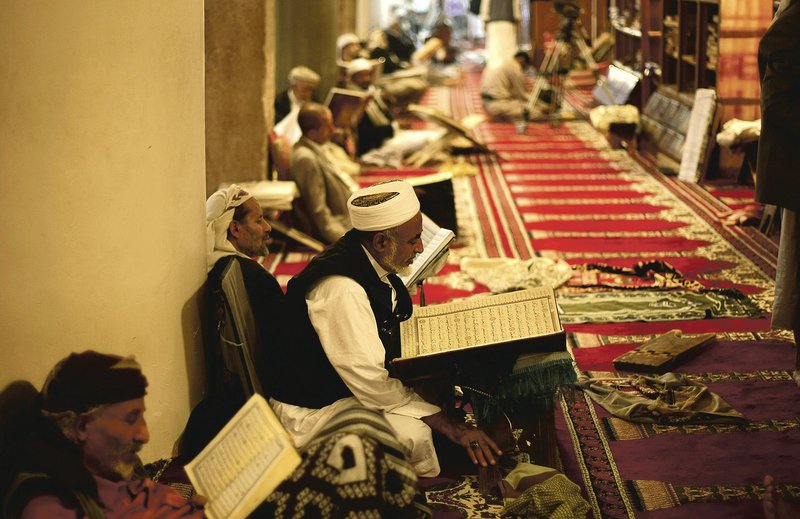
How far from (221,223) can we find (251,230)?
0.38ft

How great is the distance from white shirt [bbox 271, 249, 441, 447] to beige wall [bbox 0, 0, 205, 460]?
23.1 inches

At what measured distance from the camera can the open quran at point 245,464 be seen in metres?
2.46

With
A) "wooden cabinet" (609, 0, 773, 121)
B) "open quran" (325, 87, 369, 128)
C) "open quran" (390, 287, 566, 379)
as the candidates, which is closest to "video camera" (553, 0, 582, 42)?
"wooden cabinet" (609, 0, 773, 121)

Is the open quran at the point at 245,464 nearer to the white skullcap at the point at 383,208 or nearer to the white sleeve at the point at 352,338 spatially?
the white sleeve at the point at 352,338

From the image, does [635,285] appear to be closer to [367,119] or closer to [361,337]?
[361,337]

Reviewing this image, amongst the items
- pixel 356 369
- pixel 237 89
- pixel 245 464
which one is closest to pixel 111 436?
pixel 245 464

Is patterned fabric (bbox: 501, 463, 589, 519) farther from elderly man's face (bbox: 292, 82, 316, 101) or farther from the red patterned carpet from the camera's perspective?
elderly man's face (bbox: 292, 82, 316, 101)

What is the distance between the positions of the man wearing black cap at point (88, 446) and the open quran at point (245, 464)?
0.08 metres

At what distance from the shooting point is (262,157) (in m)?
7.49

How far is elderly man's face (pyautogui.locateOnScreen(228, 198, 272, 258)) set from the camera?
394cm

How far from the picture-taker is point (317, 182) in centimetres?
674

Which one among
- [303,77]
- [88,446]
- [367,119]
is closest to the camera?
[88,446]

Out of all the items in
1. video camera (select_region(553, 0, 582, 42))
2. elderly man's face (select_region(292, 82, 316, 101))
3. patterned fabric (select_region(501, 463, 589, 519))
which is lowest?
patterned fabric (select_region(501, 463, 589, 519))

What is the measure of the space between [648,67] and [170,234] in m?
9.07
